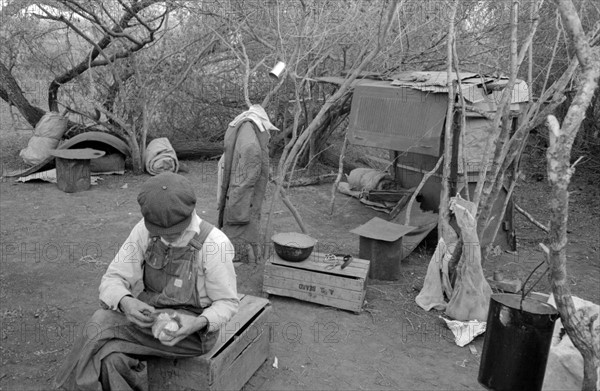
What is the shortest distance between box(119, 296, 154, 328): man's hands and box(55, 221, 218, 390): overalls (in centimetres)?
10

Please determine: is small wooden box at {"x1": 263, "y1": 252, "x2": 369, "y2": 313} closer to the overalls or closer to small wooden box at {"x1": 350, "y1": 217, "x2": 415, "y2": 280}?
small wooden box at {"x1": 350, "y1": 217, "x2": 415, "y2": 280}

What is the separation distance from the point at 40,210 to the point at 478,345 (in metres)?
5.76

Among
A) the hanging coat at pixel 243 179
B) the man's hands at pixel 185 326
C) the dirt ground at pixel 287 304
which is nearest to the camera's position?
the man's hands at pixel 185 326

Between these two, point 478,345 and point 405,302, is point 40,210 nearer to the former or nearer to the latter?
point 405,302

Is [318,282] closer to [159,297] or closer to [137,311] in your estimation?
[159,297]

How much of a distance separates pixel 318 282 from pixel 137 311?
228 centimetres

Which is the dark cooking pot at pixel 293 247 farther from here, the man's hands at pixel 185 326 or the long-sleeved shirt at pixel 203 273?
the man's hands at pixel 185 326

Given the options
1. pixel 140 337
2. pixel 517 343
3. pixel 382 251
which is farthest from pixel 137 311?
pixel 382 251

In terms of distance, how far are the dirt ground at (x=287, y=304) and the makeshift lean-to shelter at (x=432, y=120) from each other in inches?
34.2

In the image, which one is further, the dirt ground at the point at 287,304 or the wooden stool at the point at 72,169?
the wooden stool at the point at 72,169

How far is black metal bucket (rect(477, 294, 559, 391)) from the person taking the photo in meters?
2.96

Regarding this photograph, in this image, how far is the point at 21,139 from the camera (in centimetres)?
1125

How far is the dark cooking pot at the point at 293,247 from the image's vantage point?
4.88 meters

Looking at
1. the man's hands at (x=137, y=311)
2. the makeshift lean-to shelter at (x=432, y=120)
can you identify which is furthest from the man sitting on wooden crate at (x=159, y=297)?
the makeshift lean-to shelter at (x=432, y=120)
